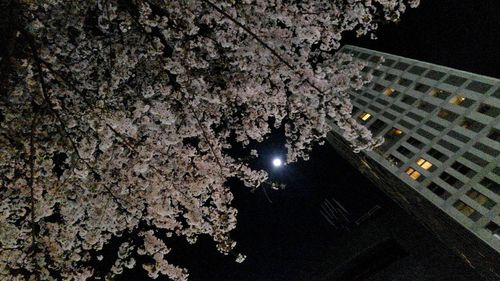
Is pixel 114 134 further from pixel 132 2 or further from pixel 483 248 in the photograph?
pixel 483 248

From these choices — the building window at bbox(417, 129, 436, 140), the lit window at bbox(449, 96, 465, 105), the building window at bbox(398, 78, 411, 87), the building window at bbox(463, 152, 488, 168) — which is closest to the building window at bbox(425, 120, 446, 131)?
the building window at bbox(417, 129, 436, 140)

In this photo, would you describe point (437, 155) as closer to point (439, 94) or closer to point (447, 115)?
point (447, 115)

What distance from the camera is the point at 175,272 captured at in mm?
13414

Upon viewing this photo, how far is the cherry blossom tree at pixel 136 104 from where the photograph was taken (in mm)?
8477

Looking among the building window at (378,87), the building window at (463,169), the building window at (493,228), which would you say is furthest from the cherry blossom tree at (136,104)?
the building window at (378,87)

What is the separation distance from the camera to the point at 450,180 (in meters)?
31.4

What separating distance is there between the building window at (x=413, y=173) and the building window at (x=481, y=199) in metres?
5.15

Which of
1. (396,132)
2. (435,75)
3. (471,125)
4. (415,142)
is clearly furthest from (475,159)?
(435,75)

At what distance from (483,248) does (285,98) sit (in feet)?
70.6

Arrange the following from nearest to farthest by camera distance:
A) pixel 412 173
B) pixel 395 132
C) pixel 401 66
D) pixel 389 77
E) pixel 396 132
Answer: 1. pixel 412 173
2. pixel 396 132
3. pixel 395 132
4. pixel 401 66
5. pixel 389 77

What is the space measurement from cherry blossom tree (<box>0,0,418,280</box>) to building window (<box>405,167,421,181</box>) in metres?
24.2

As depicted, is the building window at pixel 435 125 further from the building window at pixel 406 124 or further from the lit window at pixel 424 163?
the lit window at pixel 424 163

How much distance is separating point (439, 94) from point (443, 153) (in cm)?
701

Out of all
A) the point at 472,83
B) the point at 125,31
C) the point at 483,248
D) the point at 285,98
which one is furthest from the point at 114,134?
the point at 472,83
